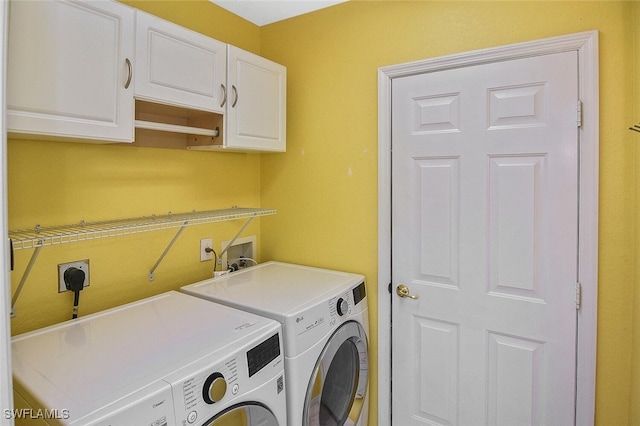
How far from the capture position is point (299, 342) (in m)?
1.48

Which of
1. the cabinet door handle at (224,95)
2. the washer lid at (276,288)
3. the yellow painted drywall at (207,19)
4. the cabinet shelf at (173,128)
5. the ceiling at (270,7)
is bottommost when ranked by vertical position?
the washer lid at (276,288)

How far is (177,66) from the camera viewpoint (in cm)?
157

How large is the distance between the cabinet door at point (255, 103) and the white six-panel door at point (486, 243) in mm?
647

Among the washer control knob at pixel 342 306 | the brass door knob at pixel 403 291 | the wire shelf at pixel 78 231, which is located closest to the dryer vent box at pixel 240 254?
the wire shelf at pixel 78 231

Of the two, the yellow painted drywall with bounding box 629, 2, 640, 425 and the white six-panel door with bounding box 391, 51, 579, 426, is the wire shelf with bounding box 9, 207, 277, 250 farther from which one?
the yellow painted drywall with bounding box 629, 2, 640, 425

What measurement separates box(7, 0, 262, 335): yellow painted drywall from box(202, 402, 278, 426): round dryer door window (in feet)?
2.81

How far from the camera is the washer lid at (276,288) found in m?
1.59

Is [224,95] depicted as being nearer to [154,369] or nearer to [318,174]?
[318,174]

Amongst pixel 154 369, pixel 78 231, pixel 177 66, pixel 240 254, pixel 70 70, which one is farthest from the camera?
pixel 240 254

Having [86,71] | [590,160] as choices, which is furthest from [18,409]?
[590,160]

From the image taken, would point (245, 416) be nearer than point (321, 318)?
Yes

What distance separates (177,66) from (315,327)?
1.24 meters

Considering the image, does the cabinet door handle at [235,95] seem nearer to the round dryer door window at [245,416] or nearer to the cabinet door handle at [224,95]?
the cabinet door handle at [224,95]

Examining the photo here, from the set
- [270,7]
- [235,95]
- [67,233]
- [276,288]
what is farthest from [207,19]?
[276,288]
